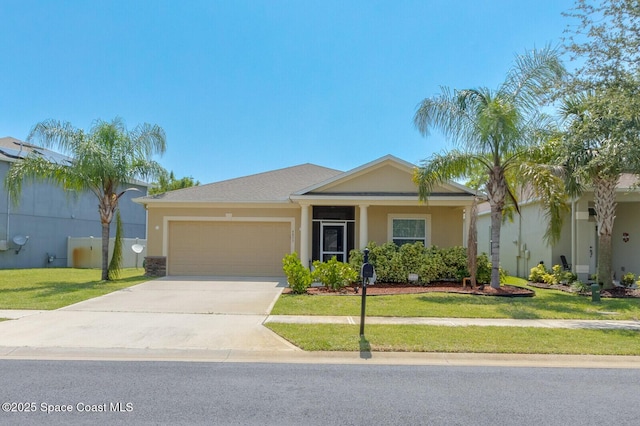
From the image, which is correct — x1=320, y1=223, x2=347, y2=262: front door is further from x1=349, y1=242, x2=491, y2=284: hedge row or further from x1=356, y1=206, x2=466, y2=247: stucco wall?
x1=349, y1=242, x2=491, y2=284: hedge row

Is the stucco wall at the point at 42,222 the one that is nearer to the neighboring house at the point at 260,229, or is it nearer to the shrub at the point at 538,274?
the neighboring house at the point at 260,229

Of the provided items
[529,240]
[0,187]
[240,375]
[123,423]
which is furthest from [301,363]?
[0,187]

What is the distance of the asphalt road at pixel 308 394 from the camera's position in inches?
185

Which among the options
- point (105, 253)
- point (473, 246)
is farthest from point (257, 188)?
point (473, 246)

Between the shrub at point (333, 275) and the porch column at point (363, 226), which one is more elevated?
the porch column at point (363, 226)

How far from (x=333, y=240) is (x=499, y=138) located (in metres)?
7.65

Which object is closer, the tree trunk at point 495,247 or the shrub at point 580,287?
the tree trunk at point 495,247

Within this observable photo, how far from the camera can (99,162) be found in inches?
621

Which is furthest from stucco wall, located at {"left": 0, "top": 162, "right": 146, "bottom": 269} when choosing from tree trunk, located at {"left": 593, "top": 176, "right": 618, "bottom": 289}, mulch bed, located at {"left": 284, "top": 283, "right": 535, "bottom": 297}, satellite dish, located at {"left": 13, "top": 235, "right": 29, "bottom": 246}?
tree trunk, located at {"left": 593, "top": 176, "right": 618, "bottom": 289}

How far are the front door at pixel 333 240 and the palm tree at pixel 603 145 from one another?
8136 mm

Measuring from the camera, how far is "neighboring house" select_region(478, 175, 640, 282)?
1600cm

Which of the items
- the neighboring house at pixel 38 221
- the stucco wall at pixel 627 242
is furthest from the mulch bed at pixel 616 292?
the neighboring house at pixel 38 221

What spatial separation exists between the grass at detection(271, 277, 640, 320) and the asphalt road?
3.84 meters

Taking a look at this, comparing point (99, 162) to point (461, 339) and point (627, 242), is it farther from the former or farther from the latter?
point (627, 242)
